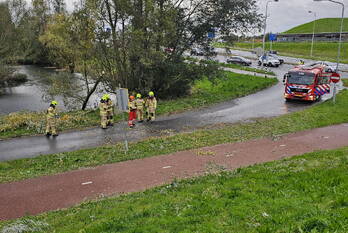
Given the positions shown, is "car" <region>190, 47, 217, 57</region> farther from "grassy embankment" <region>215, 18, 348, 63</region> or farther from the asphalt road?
"grassy embankment" <region>215, 18, 348, 63</region>

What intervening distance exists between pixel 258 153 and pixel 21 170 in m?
8.36

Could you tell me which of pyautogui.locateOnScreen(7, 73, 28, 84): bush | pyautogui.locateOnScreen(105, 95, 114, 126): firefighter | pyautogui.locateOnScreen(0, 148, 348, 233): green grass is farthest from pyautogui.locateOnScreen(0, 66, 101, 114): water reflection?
pyautogui.locateOnScreen(0, 148, 348, 233): green grass

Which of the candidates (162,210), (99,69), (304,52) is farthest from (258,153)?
(304,52)

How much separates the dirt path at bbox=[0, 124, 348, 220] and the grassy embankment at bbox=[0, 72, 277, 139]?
6455 millimetres

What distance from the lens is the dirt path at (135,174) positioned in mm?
8375

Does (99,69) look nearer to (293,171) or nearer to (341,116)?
(341,116)

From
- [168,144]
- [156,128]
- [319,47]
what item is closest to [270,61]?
[319,47]

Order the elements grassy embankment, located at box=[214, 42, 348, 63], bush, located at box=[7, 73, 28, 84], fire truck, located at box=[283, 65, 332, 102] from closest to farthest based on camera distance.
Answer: fire truck, located at box=[283, 65, 332, 102], bush, located at box=[7, 73, 28, 84], grassy embankment, located at box=[214, 42, 348, 63]

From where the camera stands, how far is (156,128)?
1602 cm

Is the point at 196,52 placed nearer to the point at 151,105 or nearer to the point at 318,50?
the point at 151,105

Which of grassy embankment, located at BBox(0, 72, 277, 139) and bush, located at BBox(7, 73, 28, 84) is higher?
grassy embankment, located at BBox(0, 72, 277, 139)

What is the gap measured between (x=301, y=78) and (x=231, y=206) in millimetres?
19395

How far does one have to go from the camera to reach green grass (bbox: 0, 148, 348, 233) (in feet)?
17.4

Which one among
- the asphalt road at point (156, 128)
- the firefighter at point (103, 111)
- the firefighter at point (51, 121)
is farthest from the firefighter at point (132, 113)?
the firefighter at point (51, 121)
